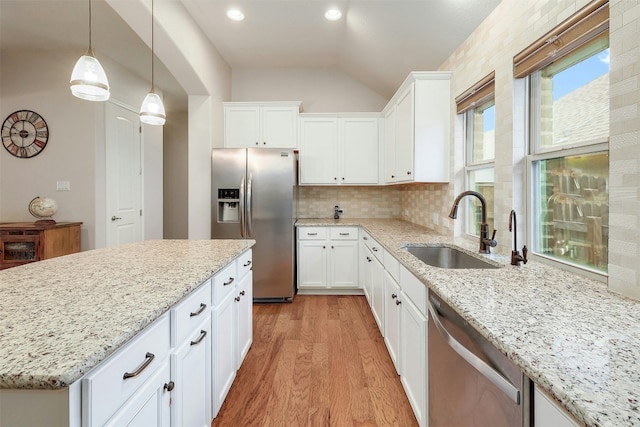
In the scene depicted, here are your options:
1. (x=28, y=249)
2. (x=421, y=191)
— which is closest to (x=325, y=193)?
(x=421, y=191)

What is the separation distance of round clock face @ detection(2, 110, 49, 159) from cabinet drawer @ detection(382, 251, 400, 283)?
4.32 meters

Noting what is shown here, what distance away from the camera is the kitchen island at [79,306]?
0.60 metres

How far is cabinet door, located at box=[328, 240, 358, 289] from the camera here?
3.60 metres

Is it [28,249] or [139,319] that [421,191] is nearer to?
[139,319]

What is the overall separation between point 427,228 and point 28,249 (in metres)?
4.31

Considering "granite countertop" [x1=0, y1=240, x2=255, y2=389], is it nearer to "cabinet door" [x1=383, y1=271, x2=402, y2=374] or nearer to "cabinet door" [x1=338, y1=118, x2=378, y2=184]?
"cabinet door" [x1=383, y1=271, x2=402, y2=374]

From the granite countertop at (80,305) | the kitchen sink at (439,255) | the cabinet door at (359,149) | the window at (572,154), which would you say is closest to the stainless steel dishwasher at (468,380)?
the window at (572,154)

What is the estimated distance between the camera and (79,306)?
0.91 metres

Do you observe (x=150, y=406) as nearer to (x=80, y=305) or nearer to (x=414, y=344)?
(x=80, y=305)

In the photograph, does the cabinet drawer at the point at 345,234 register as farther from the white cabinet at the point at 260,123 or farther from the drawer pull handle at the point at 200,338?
the drawer pull handle at the point at 200,338

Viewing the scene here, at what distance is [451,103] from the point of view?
8.56 ft

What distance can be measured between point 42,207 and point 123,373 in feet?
12.6

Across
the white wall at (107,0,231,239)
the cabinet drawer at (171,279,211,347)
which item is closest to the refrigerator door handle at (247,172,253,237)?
the white wall at (107,0,231,239)

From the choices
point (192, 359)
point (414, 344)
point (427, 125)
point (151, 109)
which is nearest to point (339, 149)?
point (427, 125)
